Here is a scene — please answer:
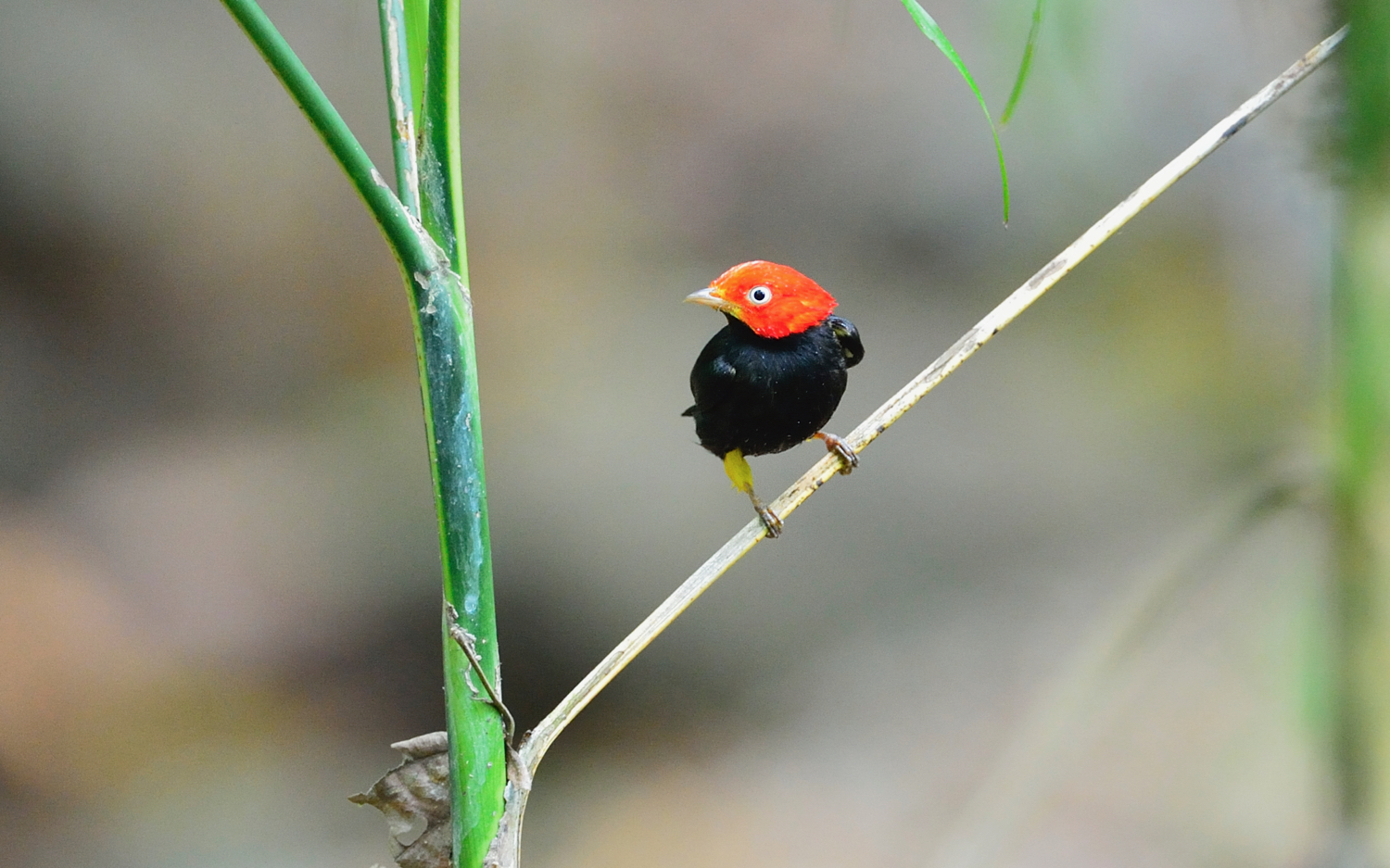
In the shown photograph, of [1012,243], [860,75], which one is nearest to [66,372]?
[860,75]

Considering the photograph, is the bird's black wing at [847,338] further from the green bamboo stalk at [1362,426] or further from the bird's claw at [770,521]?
the green bamboo stalk at [1362,426]

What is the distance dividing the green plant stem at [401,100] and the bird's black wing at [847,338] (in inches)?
26.4

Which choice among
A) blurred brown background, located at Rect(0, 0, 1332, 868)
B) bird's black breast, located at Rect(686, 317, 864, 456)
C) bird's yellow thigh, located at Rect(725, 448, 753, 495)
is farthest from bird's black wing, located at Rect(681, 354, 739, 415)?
blurred brown background, located at Rect(0, 0, 1332, 868)

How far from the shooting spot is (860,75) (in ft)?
7.59

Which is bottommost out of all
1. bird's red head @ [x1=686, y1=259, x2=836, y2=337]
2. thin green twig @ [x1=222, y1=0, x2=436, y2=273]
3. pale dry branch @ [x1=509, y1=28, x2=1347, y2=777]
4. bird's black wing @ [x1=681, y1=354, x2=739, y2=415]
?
pale dry branch @ [x1=509, y1=28, x2=1347, y2=777]

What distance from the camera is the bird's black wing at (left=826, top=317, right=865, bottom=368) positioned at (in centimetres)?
126

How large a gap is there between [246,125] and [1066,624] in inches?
92.7

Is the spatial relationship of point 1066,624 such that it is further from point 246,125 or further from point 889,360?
point 246,125

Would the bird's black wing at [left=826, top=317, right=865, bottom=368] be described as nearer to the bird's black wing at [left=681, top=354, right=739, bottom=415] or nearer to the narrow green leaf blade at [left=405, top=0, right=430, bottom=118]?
the bird's black wing at [left=681, top=354, right=739, bottom=415]

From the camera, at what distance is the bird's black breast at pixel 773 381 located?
1199 mm

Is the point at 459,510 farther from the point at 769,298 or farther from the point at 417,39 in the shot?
the point at 769,298

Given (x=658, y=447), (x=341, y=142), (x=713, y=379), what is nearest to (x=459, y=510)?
(x=341, y=142)

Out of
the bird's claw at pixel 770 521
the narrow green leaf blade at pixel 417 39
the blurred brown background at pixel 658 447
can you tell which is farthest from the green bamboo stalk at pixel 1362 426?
the narrow green leaf blade at pixel 417 39

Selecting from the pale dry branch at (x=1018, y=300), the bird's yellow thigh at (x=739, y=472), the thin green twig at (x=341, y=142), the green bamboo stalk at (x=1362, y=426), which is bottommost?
the green bamboo stalk at (x=1362, y=426)
